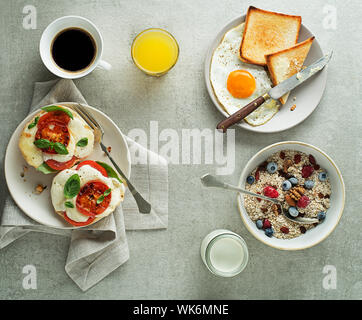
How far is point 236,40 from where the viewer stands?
1.42 m

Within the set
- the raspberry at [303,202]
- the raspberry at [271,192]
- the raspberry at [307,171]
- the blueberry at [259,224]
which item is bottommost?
the blueberry at [259,224]

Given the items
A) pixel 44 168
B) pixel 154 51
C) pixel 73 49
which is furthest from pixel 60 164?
pixel 154 51

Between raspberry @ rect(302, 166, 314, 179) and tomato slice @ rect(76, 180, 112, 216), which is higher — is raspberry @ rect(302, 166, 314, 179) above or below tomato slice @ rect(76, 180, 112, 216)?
above

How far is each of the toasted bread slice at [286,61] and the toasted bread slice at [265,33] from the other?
0.11 ft

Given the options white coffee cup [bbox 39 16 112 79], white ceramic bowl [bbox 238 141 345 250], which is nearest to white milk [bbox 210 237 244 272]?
white ceramic bowl [bbox 238 141 345 250]

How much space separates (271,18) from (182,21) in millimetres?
332

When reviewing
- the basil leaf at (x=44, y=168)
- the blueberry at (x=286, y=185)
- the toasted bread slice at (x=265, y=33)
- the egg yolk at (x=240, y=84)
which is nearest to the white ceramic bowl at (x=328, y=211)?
the blueberry at (x=286, y=185)

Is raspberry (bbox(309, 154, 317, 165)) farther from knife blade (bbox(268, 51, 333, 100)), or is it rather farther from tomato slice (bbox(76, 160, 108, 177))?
tomato slice (bbox(76, 160, 108, 177))

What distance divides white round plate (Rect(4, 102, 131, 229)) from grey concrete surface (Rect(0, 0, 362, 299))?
121 mm

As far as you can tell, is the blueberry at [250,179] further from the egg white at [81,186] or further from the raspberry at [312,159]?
the egg white at [81,186]

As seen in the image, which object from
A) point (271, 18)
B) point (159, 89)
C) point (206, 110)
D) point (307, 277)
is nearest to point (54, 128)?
point (159, 89)

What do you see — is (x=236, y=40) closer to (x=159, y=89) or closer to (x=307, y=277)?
(x=159, y=89)

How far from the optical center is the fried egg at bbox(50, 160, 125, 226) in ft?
4.06

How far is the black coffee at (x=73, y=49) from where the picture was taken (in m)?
1.34
